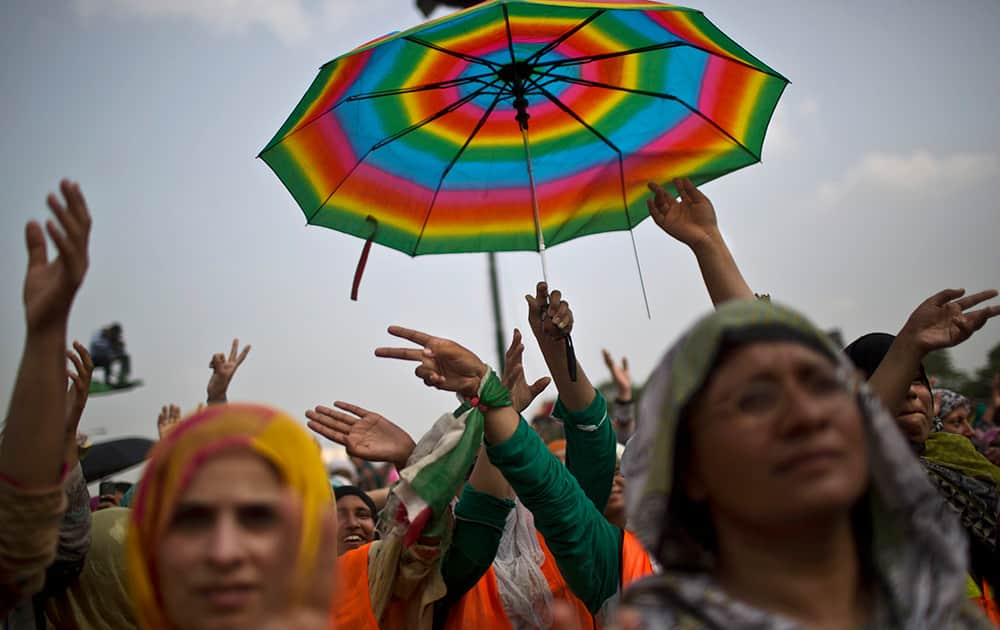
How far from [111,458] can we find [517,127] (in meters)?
5.36

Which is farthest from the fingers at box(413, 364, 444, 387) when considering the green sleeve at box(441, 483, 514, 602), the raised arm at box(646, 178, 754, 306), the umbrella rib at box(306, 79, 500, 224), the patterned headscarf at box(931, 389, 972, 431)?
the patterned headscarf at box(931, 389, 972, 431)

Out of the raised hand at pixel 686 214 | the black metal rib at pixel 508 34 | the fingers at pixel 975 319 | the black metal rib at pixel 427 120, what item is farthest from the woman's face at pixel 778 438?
the black metal rib at pixel 427 120

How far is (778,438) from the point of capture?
5.07 feet

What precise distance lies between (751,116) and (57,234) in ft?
9.49

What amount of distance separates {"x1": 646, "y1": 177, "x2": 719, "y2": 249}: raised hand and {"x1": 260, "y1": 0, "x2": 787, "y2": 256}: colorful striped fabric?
0.44 metres

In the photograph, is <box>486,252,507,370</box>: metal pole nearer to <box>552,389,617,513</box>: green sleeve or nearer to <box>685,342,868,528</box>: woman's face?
<box>552,389,617,513</box>: green sleeve

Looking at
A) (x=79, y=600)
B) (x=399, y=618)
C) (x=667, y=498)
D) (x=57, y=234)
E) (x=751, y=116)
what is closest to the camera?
(x=667, y=498)

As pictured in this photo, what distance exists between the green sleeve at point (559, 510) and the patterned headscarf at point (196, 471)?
2.84 ft

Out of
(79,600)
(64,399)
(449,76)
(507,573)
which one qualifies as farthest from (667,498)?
(79,600)

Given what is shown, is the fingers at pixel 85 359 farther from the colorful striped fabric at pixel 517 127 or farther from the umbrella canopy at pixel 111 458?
the umbrella canopy at pixel 111 458

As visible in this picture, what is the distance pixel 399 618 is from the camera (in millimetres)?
2811

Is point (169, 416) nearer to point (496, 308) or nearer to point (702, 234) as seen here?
point (702, 234)

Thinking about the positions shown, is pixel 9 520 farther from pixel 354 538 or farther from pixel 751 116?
pixel 751 116

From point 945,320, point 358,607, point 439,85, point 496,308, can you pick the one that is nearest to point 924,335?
point 945,320
